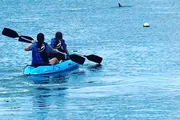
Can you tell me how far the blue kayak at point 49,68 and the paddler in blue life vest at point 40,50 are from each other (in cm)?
24

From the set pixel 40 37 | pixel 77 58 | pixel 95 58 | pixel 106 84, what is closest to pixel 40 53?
pixel 40 37

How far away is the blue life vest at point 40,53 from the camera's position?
33906mm

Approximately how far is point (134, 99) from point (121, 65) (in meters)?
10.2

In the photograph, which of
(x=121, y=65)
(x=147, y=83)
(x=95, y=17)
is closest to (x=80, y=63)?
(x=121, y=65)

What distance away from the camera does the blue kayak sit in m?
34.1

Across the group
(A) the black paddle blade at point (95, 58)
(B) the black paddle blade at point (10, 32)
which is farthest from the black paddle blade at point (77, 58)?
(B) the black paddle blade at point (10, 32)

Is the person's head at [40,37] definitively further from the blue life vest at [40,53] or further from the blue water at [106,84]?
the blue water at [106,84]

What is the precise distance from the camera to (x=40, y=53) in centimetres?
3403

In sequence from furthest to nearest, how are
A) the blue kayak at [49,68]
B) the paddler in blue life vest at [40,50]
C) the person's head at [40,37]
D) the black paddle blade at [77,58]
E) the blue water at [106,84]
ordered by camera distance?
the black paddle blade at [77,58] < the blue kayak at [49,68] < the paddler in blue life vest at [40,50] < the person's head at [40,37] < the blue water at [106,84]

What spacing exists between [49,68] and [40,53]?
0.93 meters

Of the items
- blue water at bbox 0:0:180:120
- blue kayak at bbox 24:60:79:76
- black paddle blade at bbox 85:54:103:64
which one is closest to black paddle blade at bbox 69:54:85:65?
blue kayak at bbox 24:60:79:76

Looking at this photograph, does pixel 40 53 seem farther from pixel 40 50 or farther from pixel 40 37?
pixel 40 37

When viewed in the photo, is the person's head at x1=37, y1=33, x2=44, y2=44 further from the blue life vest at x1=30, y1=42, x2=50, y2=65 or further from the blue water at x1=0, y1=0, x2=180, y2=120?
the blue water at x1=0, y1=0, x2=180, y2=120

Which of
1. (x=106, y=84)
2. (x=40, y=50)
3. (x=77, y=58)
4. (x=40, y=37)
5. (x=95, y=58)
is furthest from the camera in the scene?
(x=95, y=58)
